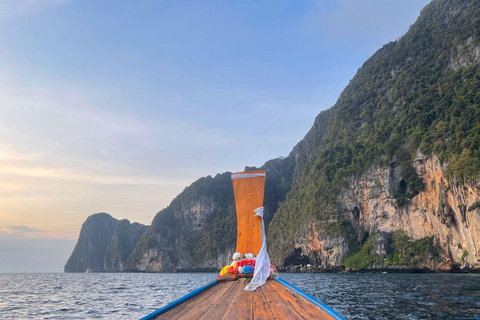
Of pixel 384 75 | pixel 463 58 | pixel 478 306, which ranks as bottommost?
pixel 478 306

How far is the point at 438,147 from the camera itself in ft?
187

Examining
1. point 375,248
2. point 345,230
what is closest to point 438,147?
point 375,248

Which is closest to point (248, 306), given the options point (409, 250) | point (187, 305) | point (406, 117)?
point (187, 305)

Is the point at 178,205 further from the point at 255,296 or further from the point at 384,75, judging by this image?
the point at 255,296

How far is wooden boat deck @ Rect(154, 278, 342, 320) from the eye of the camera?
14.7 ft

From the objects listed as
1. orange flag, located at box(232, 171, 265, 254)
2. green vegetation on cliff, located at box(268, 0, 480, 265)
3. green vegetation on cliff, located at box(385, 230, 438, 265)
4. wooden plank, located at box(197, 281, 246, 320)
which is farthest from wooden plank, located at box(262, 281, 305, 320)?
green vegetation on cliff, located at box(385, 230, 438, 265)

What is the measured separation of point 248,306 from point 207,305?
62 cm

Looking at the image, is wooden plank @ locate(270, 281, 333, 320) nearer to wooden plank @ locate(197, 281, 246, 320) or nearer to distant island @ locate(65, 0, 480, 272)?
wooden plank @ locate(197, 281, 246, 320)

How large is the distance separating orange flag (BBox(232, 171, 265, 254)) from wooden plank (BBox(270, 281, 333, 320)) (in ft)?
5.01

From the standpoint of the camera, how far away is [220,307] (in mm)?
4945

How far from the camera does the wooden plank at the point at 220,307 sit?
4.48 meters

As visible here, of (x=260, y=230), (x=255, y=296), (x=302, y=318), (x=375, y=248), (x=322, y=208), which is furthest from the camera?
(x=322, y=208)

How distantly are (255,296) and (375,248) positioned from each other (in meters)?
68.0

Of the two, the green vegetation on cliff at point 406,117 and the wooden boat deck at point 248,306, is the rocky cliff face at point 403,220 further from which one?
the wooden boat deck at point 248,306
